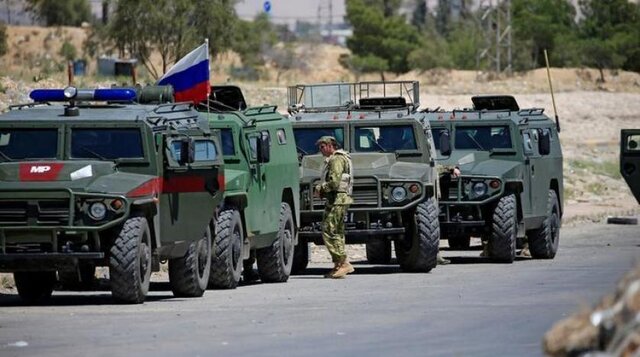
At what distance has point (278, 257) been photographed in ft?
69.8

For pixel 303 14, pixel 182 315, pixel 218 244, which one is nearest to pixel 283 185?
pixel 218 244

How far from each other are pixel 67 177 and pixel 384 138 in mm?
7522

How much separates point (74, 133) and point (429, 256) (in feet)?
20.5

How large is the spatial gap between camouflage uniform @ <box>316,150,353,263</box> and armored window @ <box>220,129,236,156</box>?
1.46 meters

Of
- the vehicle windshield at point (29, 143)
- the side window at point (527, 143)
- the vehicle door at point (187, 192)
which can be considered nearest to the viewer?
the vehicle windshield at point (29, 143)

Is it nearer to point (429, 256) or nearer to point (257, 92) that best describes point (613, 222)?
point (429, 256)

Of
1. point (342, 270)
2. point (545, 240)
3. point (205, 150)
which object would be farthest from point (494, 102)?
point (205, 150)

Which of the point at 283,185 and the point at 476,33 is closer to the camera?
the point at 283,185

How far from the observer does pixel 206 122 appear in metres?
19.8

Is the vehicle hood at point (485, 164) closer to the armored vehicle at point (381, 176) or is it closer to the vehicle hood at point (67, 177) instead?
the armored vehicle at point (381, 176)

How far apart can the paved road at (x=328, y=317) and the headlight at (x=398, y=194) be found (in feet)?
3.22

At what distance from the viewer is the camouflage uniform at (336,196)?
21.5m

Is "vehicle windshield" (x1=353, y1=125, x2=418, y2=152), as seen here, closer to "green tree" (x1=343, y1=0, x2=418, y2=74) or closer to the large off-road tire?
the large off-road tire

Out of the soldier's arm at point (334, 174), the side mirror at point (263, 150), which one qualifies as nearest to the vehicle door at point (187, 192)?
the side mirror at point (263, 150)
